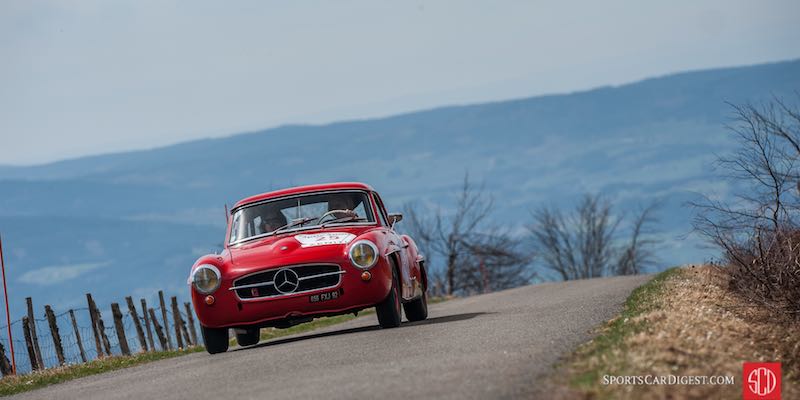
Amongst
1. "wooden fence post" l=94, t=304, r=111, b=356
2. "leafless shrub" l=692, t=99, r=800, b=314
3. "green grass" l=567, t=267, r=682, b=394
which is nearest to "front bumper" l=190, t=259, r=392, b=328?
"green grass" l=567, t=267, r=682, b=394

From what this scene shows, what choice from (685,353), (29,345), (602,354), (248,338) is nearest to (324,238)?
Result: (248,338)

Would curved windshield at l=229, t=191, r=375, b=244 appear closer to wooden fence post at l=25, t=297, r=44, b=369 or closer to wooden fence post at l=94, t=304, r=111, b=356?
wooden fence post at l=25, t=297, r=44, b=369

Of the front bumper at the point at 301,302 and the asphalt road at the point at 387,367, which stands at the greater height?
the front bumper at the point at 301,302

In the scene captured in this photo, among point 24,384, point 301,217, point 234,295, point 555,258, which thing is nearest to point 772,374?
point 234,295

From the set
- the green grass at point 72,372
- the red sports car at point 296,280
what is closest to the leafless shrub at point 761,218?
the red sports car at point 296,280

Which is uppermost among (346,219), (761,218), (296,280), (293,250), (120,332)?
(346,219)

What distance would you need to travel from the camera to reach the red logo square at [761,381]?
8797 mm

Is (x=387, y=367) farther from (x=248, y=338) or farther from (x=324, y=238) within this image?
(x=248, y=338)

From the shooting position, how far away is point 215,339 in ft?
52.1

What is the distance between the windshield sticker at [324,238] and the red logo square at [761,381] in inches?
261

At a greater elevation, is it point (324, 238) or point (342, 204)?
point (342, 204)

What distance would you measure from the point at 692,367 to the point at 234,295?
22.6ft

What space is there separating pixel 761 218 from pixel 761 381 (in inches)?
359

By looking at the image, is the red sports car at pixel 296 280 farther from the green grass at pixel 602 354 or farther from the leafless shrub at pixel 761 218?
the leafless shrub at pixel 761 218
